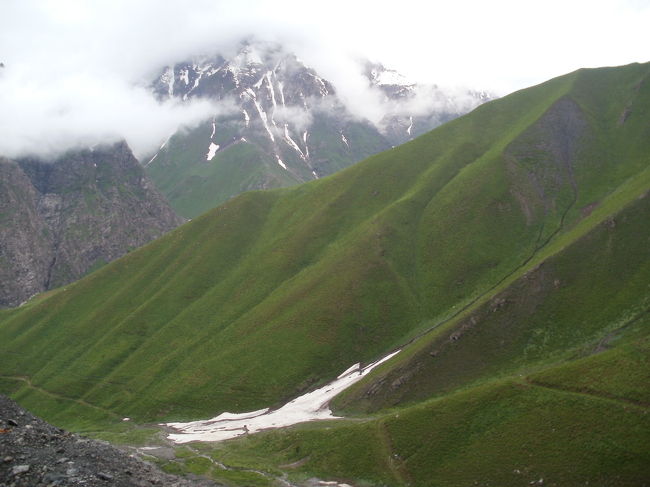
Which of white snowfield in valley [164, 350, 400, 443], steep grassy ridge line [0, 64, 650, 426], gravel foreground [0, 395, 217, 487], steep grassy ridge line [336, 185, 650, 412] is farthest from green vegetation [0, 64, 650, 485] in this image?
gravel foreground [0, 395, 217, 487]

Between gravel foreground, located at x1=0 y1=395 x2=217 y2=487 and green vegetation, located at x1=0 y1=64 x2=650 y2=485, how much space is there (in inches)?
661

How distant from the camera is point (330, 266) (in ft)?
435

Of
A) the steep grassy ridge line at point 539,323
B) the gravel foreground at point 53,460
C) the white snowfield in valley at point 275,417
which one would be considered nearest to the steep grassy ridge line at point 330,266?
the white snowfield in valley at point 275,417

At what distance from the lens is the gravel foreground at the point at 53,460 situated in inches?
1550

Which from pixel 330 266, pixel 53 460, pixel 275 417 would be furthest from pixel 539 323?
pixel 53 460

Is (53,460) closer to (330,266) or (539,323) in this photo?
(539,323)

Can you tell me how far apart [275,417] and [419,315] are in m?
39.3

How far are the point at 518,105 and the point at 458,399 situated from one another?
495ft

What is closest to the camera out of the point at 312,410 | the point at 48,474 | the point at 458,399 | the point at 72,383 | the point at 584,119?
the point at 48,474

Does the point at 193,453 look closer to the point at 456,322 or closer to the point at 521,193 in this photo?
the point at 456,322

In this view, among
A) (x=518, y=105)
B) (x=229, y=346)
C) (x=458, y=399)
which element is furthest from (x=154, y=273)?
(x=518, y=105)

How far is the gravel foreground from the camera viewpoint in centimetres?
3938

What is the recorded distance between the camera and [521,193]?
13775 centimetres

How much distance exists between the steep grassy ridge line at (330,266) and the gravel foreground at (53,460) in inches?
1915
